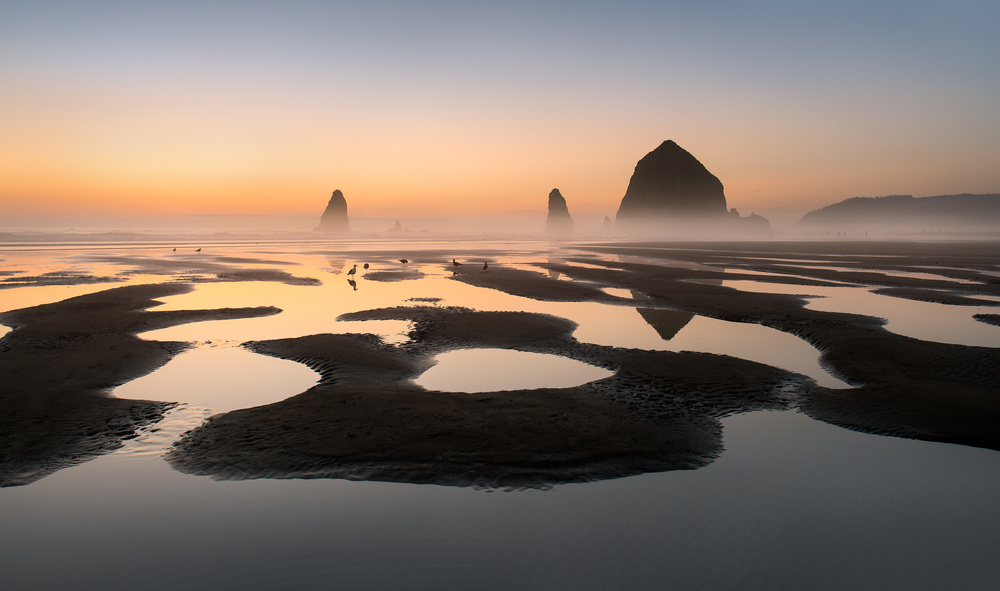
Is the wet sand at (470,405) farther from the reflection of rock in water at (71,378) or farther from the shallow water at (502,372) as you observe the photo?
the shallow water at (502,372)

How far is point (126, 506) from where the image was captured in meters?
5.84

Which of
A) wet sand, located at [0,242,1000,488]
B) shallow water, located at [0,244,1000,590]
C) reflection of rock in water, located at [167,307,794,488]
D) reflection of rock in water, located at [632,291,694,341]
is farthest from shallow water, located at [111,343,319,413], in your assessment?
reflection of rock in water, located at [632,291,694,341]

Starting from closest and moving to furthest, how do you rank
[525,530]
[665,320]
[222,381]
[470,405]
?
[525,530]
[470,405]
[222,381]
[665,320]

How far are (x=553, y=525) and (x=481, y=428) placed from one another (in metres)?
2.55

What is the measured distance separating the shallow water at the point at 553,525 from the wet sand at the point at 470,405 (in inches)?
16.9

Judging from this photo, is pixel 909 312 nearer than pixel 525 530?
No

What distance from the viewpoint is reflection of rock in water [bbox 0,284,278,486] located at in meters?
7.23

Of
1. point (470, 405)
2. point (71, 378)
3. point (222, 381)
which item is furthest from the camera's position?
point (222, 381)

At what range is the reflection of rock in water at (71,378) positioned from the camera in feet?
23.7

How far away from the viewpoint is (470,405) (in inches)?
352

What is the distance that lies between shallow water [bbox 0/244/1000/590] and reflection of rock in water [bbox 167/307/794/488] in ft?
1.17

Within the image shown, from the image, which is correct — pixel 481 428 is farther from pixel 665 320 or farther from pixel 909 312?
pixel 909 312

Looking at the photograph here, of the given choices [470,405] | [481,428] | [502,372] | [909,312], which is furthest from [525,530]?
[909,312]

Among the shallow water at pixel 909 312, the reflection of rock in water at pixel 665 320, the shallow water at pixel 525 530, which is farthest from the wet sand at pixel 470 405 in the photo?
the reflection of rock in water at pixel 665 320
